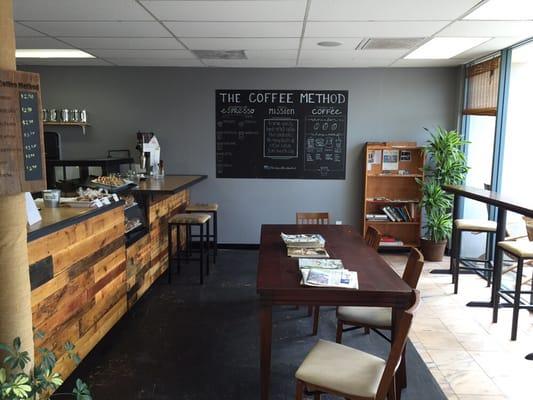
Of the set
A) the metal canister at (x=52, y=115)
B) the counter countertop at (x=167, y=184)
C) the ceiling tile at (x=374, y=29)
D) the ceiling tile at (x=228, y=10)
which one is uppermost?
the ceiling tile at (x=374, y=29)

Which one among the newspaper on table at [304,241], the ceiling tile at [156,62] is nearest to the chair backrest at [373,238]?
the newspaper on table at [304,241]

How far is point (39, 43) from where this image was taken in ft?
15.5

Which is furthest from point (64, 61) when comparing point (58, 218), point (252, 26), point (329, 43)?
point (58, 218)

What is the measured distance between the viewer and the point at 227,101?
6207mm

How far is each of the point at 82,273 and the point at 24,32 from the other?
2.61m

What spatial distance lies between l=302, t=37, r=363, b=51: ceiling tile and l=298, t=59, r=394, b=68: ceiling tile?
74 centimetres

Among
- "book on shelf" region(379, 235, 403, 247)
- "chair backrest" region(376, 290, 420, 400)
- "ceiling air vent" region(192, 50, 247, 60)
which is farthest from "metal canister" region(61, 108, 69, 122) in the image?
"chair backrest" region(376, 290, 420, 400)

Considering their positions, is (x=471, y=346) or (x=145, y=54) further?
(x=145, y=54)

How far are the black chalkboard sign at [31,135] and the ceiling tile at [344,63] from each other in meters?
4.19

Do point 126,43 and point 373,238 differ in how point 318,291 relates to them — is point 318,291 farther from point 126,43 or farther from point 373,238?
point 126,43

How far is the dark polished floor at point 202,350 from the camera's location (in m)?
2.87

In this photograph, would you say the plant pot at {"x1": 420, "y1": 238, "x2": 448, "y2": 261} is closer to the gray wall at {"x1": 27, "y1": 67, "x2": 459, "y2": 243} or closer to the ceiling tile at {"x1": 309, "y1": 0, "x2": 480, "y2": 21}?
the gray wall at {"x1": 27, "y1": 67, "x2": 459, "y2": 243}

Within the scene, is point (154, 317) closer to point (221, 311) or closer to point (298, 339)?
point (221, 311)

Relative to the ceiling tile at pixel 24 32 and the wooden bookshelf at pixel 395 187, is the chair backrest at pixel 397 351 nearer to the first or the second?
the ceiling tile at pixel 24 32
